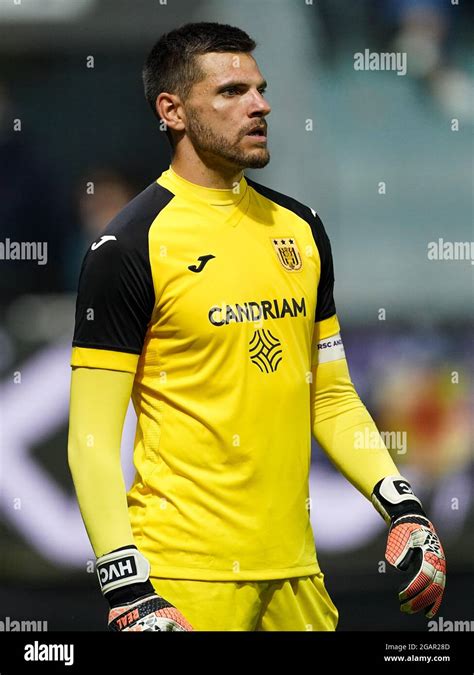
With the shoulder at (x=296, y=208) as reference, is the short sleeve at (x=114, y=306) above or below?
below

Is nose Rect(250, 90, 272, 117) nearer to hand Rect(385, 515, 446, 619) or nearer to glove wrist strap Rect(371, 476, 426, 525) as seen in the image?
glove wrist strap Rect(371, 476, 426, 525)

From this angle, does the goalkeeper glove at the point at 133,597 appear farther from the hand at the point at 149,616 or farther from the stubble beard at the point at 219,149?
the stubble beard at the point at 219,149

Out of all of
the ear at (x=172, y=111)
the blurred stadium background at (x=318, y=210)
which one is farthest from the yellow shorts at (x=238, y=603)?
the blurred stadium background at (x=318, y=210)

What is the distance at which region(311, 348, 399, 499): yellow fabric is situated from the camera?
3609 millimetres

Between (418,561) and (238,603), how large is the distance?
0.46 metres

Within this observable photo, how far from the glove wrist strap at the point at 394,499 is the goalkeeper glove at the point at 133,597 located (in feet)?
1.95

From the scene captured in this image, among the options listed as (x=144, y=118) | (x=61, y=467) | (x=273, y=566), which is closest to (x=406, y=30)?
(x=144, y=118)

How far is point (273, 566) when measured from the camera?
3484 millimetres

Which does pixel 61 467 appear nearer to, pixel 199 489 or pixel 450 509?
pixel 450 509

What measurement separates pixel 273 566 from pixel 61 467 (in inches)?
104

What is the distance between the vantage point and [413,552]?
3391 mm

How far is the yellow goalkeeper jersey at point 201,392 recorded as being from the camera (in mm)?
3432

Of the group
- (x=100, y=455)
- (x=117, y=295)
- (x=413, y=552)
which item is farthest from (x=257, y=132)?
(x=413, y=552)

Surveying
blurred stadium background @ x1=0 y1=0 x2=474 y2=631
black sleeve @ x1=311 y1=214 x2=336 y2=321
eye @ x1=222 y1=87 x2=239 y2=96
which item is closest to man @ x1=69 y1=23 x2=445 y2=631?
eye @ x1=222 y1=87 x2=239 y2=96
